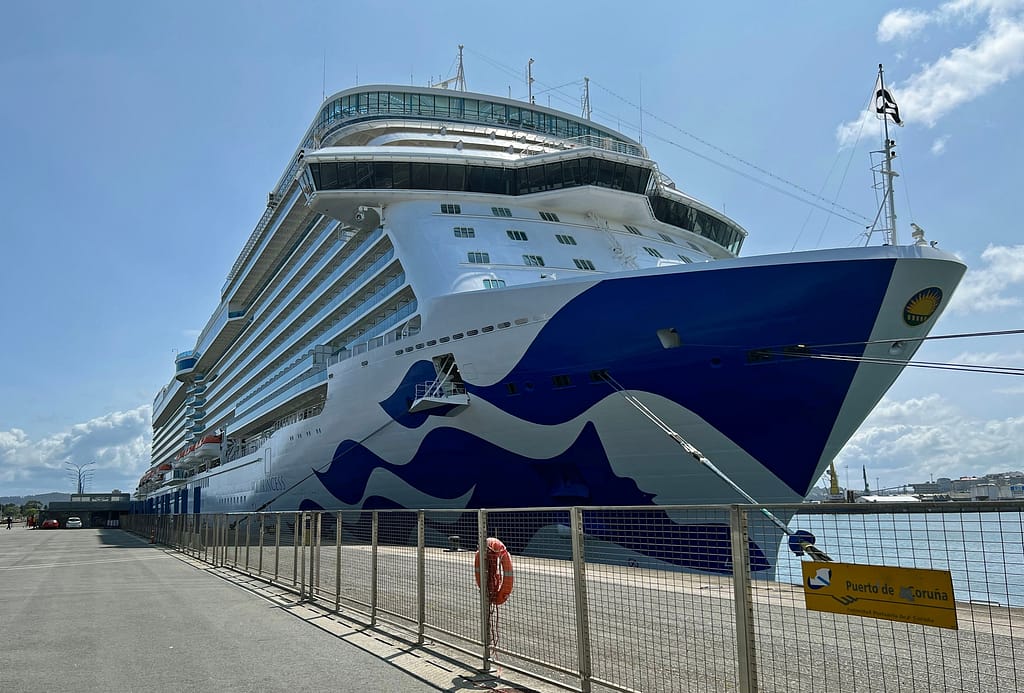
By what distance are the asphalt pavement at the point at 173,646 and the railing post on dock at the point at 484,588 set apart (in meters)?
A: 0.44

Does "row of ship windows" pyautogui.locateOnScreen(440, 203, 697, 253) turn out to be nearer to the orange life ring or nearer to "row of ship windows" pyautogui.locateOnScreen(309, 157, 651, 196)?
"row of ship windows" pyautogui.locateOnScreen(309, 157, 651, 196)

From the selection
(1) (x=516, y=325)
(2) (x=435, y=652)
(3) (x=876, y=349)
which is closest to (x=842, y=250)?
(3) (x=876, y=349)

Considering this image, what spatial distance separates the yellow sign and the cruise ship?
0.91 meters

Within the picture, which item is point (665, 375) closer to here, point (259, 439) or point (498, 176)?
point (498, 176)

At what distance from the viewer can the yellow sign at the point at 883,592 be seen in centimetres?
347

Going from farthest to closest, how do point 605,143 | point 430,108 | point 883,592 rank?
Answer: 1. point 430,108
2. point 605,143
3. point 883,592

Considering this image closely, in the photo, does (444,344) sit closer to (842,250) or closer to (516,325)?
(516,325)

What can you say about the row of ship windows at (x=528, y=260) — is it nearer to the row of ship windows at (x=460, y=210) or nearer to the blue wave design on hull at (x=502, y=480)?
the row of ship windows at (x=460, y=210)

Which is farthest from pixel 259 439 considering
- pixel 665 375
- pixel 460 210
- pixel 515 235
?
pixel 665 375

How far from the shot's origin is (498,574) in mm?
6387

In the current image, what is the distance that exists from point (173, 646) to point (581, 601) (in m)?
4.28

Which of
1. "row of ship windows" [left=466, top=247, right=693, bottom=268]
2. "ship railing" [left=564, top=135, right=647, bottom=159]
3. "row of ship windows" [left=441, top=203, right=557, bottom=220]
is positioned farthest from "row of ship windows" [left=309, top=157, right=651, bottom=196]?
"row of ship windows" [left=466, top=247, right=693, bottom=268]

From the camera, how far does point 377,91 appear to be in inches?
1113

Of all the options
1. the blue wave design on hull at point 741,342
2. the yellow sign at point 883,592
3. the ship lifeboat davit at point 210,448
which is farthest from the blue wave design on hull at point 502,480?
the ship lifeboat davit at point 210,448
